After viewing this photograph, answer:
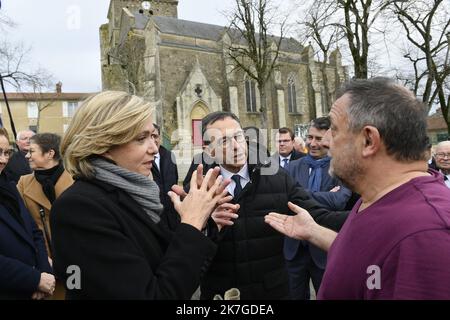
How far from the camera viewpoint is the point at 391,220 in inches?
55.0

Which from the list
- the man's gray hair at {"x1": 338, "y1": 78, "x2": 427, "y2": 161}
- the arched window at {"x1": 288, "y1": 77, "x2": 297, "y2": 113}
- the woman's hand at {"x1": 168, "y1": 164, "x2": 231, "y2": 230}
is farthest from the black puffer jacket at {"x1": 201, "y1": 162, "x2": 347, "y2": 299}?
the arched window at {"x1": 288, "y1": 77, "x2": 297, "y2": 113}

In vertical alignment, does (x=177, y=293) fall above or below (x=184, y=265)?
below

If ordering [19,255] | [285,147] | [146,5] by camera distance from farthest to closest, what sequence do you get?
[146,5], [285,147], [19,255]

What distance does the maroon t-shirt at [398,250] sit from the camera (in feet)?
4.09

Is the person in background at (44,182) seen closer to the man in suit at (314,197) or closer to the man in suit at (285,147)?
the man in suit at (314,197)

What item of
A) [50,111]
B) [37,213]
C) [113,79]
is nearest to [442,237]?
[37,213]

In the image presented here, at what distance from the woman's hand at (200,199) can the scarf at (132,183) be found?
0.41ft

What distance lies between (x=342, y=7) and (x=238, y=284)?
12.1m

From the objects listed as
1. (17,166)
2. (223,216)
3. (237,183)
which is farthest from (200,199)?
(17,166)

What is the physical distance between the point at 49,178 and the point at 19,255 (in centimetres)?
124

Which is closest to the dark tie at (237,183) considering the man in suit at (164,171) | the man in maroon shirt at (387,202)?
the man in maroon shirt at (387,202)

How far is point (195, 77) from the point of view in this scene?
1335 inches

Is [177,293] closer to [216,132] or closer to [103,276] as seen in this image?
[103,276]

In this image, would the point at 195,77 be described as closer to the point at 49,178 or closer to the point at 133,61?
the point at 133,61
